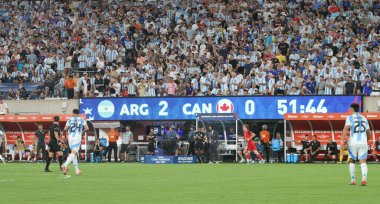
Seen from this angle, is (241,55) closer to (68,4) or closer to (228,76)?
(228,76)

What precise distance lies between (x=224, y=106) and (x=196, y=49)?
4.95m

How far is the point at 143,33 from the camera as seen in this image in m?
52.6

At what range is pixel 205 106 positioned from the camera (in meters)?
46.4

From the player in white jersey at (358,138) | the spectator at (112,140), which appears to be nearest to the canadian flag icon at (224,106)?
the spectator at (112,140)

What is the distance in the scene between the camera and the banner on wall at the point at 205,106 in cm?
4438

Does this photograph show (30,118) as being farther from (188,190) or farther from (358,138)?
(188,190)

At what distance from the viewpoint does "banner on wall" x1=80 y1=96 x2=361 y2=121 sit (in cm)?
4438

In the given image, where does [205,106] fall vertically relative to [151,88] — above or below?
below

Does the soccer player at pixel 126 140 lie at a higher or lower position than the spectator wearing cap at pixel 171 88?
lower

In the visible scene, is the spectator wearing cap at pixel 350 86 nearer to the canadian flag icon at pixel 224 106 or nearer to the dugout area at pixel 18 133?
the canadian flag icon at pixel 224 106

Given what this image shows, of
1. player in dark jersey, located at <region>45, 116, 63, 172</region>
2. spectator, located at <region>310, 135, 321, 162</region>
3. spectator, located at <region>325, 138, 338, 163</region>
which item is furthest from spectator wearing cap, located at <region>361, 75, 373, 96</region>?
player in dark jersey, located at <region>45, 116, 63, 172</region>

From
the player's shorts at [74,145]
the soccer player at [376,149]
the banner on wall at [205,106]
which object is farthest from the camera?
the banner on wall at [205,106]

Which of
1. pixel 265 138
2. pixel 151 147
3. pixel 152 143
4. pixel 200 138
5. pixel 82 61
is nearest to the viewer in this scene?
pixel 200 138

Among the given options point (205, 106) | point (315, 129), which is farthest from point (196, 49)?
point (315, 129)
